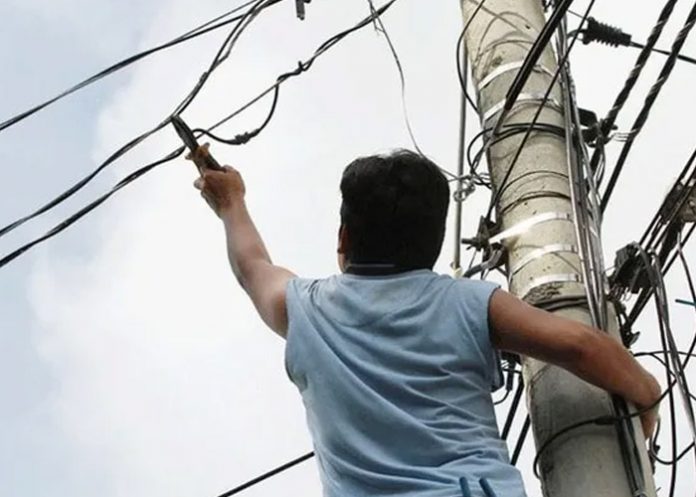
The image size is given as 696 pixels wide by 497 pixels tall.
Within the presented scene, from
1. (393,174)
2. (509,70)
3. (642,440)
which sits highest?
(509,70)

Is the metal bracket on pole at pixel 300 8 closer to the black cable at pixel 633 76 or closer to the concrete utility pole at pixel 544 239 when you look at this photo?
the concrete utility pole at pixel 544 239

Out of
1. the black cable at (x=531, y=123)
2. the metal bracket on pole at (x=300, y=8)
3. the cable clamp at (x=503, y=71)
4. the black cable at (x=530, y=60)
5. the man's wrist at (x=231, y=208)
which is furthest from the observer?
the metal bracket on pole at (x=300, y=8)

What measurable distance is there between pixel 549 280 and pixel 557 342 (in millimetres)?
632

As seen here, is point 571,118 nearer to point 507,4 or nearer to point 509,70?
point 509,70

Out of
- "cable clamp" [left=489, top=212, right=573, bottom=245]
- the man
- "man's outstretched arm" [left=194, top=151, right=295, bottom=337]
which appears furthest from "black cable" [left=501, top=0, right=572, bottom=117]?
the man

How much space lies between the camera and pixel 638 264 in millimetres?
3693

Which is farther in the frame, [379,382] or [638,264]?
[638,264]

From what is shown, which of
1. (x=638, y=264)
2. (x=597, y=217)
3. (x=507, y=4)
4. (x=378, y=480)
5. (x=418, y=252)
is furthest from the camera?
(x=507, y=4)

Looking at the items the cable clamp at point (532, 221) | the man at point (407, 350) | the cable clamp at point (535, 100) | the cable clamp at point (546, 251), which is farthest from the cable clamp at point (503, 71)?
the man at point (407, 350)

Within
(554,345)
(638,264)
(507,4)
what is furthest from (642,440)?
(507,4)

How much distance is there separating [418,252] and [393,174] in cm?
18

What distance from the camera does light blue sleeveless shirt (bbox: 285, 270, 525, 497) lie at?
89.5 inches

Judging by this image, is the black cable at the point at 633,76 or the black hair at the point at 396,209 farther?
the black cable at the point at 633,76

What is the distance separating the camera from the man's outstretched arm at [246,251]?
2.69 meters
